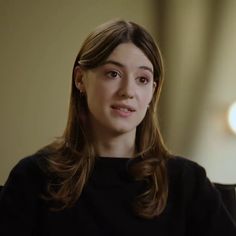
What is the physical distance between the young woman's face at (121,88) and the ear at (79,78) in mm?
45

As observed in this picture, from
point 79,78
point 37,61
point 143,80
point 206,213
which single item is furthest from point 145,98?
point 37,61

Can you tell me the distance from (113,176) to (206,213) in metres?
0.22

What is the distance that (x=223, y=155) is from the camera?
199 cm

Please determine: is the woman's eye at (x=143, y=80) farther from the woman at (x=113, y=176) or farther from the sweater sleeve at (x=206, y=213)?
the sweater sleeve at (x=206, y=213)

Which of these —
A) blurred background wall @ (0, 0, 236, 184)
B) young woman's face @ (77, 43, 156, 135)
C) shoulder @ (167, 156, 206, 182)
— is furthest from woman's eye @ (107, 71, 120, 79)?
blurred background wall @ (0, 0, 236, 184)

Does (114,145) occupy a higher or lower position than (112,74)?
lower

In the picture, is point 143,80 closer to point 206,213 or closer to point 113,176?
point 113,176

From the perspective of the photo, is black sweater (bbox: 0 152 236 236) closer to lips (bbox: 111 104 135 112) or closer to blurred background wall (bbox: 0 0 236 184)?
lips (bbox: 111 104 135 112)

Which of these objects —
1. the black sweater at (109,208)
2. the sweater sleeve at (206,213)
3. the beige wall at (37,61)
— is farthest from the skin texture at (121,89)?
the beige wall at (37,61)

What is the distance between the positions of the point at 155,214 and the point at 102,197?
0.12m

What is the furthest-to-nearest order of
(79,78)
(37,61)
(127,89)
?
(37,61), (79,78), (127,89)

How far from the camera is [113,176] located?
1038 millimetres

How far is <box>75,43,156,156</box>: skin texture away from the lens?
982 millimetres

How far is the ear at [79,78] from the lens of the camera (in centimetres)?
107
